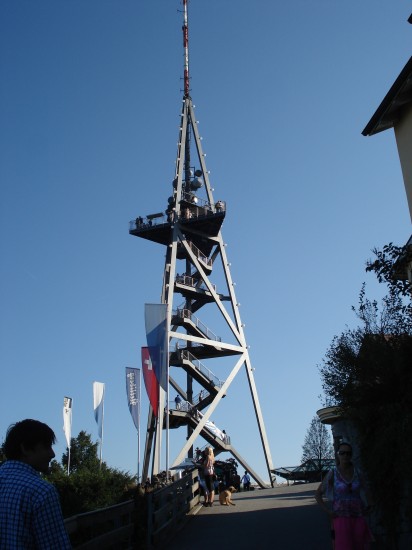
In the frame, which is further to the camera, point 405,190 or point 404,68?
point 405,190

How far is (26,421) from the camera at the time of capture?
140 inches

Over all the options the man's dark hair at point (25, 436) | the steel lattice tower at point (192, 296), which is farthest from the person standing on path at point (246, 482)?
the man's dark hair at point (25, 436)

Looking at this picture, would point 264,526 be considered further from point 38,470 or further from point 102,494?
point 38,470

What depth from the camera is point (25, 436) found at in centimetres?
347

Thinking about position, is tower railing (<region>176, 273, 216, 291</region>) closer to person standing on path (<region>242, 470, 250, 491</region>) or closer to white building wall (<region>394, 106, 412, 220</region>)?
person standing on path (<region>242, 470, 250, 491</region>)

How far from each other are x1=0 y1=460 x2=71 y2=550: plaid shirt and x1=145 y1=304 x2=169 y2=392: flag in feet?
56.6

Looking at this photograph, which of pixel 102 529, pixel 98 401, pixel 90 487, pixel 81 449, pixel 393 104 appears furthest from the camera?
pixel 81 449

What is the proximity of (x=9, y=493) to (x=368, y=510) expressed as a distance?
399 centimetres

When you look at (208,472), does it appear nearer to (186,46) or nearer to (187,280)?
(187,280)

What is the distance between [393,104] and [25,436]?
12.1 metres

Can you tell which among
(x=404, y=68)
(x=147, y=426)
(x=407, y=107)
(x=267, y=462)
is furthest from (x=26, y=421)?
(x=267, y=462)

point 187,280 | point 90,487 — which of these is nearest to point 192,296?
point 187,280

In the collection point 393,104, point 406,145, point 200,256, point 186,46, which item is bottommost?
point 406,145

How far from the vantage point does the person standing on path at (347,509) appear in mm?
5879
